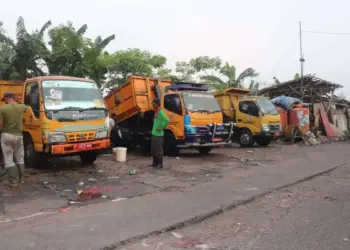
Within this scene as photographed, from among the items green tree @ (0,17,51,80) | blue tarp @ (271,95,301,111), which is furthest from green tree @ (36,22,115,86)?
blue tarp @ (271,95,301,111)

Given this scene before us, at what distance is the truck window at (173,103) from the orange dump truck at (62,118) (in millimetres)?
2751

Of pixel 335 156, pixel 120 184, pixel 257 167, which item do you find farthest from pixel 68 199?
pixel 335 156

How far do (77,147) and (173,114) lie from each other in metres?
3.82

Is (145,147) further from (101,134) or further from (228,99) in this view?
(228,99)

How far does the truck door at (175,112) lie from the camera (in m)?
11.0

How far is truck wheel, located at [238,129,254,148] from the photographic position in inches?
611

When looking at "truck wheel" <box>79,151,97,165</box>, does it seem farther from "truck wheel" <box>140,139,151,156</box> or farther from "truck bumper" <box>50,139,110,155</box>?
"truck wheel" <box>140,139,151,156</box>

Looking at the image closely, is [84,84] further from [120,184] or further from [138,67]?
[138,67]

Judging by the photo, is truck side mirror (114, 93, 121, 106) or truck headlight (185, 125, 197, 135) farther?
truck side mirror (114, 93, 121, 106)

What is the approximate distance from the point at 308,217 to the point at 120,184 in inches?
148

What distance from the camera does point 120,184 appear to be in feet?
24.3

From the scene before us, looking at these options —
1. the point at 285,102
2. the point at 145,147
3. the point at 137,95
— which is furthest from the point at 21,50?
the point at 285,102

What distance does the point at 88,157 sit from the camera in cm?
955

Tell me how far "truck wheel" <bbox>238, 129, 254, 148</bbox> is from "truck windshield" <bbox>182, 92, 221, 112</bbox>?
415 cm
